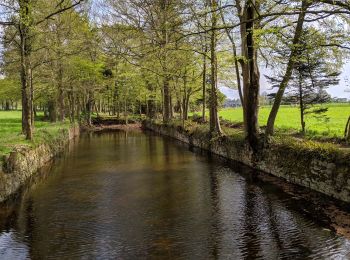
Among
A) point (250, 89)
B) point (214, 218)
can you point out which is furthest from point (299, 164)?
point (250, 89)

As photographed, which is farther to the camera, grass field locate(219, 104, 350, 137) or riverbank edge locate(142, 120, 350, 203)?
grass field locate(219, 104, 350, 137)

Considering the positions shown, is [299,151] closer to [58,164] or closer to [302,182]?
[302,182]

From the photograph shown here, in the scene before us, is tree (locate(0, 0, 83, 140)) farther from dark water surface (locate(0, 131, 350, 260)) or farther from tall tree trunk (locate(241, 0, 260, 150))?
tall tree trunk (locate(241, 0, 260, 150))

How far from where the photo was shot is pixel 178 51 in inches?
1214

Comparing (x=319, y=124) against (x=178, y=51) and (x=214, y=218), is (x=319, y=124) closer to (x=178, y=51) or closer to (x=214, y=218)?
(x=178, y=51)

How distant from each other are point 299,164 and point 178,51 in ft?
57.2

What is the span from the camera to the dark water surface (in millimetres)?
9273

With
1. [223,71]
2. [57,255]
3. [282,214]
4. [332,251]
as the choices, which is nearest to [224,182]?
[282,214]

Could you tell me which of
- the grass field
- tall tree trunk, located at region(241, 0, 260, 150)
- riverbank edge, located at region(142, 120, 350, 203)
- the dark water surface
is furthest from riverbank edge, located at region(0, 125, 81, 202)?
the grass field

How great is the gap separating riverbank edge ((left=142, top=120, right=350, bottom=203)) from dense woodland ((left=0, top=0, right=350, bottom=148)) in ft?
3.98

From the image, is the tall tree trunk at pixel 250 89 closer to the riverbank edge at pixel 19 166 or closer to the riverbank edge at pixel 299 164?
the riverbank edge at pixel 299 164

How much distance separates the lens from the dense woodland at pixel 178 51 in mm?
16359

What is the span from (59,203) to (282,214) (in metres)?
7.54

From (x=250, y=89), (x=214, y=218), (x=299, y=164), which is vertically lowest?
(x=214, y=218)
